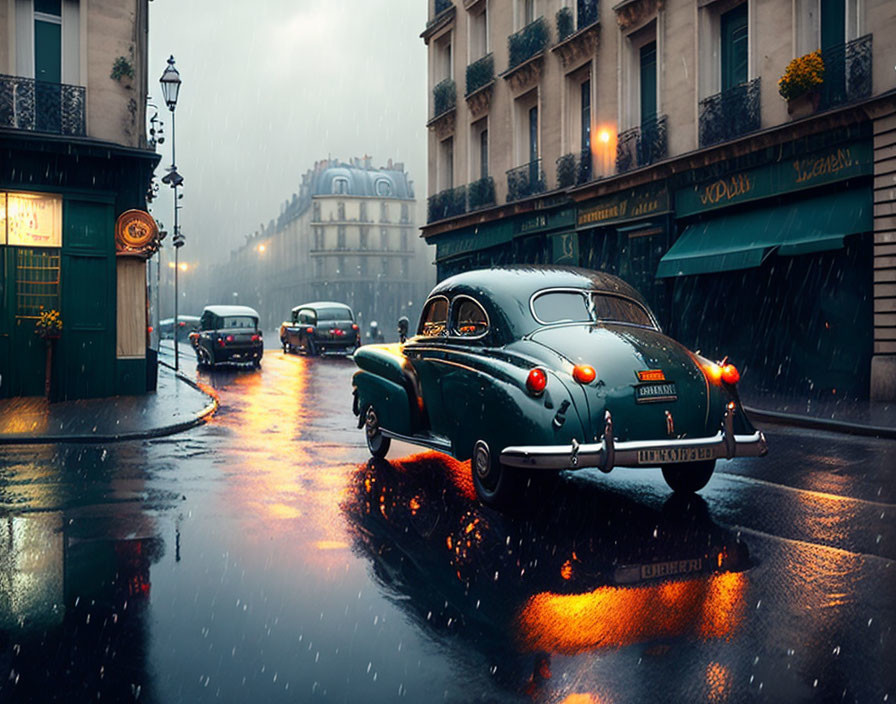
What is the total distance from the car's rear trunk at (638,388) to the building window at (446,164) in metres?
24.3

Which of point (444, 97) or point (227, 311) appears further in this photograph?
point (444, 97)

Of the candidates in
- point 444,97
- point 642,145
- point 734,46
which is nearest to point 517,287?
point 734,46

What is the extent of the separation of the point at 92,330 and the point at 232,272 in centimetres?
12894

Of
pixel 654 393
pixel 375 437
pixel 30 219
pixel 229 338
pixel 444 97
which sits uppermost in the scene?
pixel 444 97

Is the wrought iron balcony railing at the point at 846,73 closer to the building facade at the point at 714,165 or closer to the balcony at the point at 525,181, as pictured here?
the building facade at the point at 714,165

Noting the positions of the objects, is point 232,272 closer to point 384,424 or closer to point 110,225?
point 110,225

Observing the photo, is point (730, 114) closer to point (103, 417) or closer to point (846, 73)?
point (846, 73)

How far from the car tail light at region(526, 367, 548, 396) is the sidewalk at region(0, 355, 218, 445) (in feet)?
21.7

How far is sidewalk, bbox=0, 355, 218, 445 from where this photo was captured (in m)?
10.8

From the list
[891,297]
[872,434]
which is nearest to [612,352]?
[872,434]

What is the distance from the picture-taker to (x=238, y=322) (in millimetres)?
27062

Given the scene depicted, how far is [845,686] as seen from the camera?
11.1 feet

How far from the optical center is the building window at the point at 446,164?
98.9ft

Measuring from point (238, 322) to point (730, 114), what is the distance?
1598 centimetres
